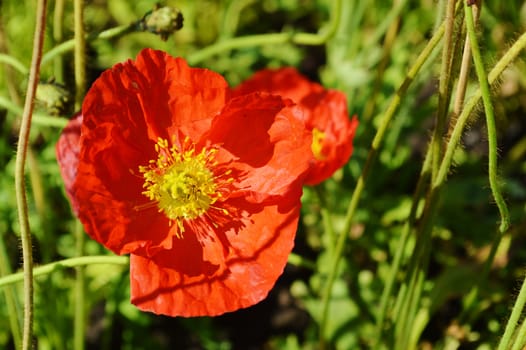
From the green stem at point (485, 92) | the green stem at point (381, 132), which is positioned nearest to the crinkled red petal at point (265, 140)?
the green stem at point (381, 132)

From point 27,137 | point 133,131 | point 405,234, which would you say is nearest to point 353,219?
point 405,234

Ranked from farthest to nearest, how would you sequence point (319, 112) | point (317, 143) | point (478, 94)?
point (319, 112)
point (317, 143)
point (478, 94)

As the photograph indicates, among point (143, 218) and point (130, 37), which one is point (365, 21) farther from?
point (143, 218)

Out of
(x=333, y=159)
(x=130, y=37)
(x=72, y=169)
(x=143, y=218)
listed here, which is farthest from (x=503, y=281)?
(x=130, y=37)

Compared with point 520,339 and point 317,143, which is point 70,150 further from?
point 520,339

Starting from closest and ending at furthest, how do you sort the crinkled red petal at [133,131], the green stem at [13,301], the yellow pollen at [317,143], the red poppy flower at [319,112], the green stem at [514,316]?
the green stem at [514,316] → the crinkled red petal at [133,131] → the green stem at [13,301] → the red poppy flower at [319,112] → the yellow pollen at [317,143]

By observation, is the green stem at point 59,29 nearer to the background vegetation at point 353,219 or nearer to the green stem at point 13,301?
the background vegetation at point 353,219
